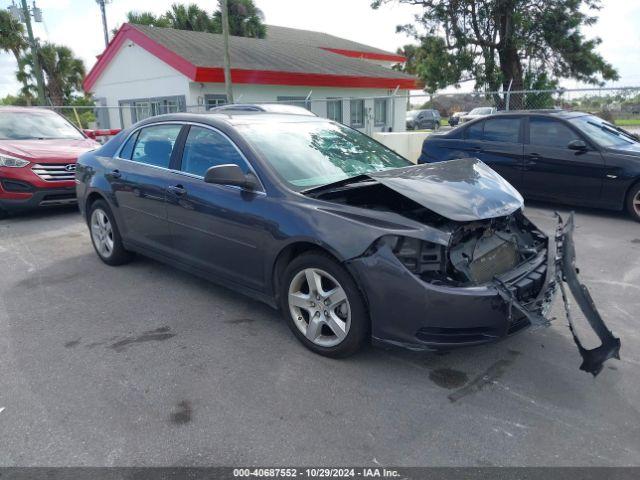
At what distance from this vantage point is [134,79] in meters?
22.1

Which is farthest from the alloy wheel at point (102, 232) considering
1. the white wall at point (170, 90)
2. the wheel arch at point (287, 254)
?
the white wall at point (170, 90)

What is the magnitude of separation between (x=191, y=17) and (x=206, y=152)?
97.0 ft

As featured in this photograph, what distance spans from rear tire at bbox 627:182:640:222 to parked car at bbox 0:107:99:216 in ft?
26.7

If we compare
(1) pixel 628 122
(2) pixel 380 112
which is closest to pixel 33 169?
(1) pixel 628 122

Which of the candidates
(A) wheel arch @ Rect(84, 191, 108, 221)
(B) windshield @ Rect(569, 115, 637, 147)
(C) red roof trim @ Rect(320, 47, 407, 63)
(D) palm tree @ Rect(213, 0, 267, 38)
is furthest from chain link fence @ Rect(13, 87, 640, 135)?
(C) red roof trim @ Rect(320, 47, 407, 63)

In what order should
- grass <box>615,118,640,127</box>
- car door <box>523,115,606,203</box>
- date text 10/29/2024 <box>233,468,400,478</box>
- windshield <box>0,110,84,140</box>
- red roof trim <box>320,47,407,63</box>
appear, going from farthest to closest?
red roof trim <box>320,47,407,63</box> → grass <box>615,118,640,127</box> → windshield <box>0,110,84,140</box> → car door <box>523,115,606,203</box> → date text 10/29/2024 <box>233,468,400,478</box>

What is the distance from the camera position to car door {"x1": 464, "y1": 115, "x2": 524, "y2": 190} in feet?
26.2

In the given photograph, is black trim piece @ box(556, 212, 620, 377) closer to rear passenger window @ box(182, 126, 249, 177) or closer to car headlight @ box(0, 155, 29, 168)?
rear passenger window @ box(182, 126, 249, 177)

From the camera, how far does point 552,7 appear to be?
16.8 m

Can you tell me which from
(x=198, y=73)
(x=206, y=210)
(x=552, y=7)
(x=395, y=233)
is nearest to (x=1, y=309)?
(x=206, y=210)

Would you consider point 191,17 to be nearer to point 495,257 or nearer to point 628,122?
point 628,122

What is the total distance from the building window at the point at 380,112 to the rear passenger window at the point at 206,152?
2098cm

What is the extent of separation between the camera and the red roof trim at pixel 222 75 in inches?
725

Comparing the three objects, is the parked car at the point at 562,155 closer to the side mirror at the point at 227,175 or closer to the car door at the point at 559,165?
the car door at the point at 559,165
